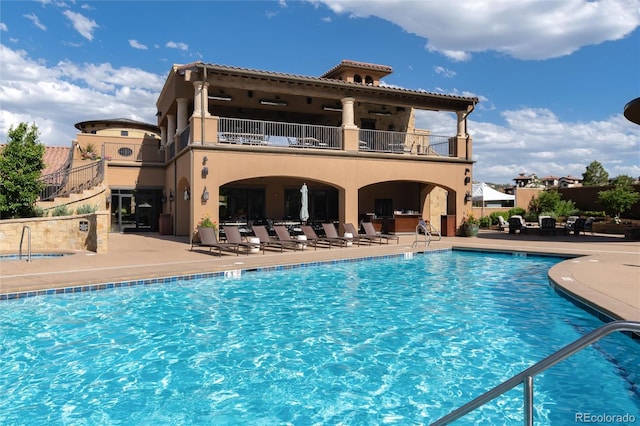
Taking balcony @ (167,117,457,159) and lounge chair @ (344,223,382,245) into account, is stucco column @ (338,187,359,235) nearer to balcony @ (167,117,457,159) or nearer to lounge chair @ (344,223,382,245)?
lounge chair @ (344,223,382,245)

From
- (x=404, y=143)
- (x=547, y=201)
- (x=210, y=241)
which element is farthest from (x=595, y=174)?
(x=210, y=241)

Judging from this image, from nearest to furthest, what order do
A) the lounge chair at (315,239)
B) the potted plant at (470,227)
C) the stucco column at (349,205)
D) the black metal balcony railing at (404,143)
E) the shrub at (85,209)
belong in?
the lounge chair at (315,239)
the shrub at (85,209)
the stucco column at (349,205)
the potted plant at (470,227)
the black metal balcony railing at (404,143)

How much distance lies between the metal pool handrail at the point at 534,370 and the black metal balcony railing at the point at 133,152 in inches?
976

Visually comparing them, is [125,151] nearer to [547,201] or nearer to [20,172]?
[20,172]

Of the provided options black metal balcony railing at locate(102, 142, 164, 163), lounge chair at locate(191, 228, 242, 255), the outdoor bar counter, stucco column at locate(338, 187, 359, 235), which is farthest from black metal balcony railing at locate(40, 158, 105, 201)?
the outdoor bar counter

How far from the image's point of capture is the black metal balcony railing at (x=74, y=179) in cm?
2114

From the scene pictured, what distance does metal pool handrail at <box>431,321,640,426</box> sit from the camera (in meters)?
2.09

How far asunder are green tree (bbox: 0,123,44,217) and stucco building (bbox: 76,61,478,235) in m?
5.59

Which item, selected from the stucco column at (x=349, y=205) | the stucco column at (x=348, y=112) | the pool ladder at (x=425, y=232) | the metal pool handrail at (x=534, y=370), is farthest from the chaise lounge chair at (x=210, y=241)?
the metal pool handrail at (x=534, y=370)

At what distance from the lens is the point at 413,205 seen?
83.8 ft

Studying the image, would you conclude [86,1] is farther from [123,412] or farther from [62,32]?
[123,412]

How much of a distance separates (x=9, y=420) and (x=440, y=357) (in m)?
5.01

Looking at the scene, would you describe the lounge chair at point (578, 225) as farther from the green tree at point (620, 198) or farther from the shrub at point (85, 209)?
the shrub at point (85, 209)

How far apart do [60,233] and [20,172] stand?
157 inches
